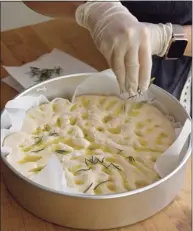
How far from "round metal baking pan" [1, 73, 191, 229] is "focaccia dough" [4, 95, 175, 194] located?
0.03 m

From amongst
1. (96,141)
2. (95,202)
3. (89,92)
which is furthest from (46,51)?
(95,202)

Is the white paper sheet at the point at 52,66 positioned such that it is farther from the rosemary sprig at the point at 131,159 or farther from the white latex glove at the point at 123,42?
the rosemary sprig at the point at 131,159

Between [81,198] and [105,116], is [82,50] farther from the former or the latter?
[81,198]

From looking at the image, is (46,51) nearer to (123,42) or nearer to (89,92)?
(89,92)

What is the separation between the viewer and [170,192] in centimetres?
66

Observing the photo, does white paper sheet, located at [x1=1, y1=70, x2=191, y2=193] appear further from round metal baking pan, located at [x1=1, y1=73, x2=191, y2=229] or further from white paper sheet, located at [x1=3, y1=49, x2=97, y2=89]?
white paper sheet, located at [x1=3, y1=49, x2=97, y2=89]

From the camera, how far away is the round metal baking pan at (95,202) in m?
0.60

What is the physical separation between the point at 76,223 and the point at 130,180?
3.8 inches

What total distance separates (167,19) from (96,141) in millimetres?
360

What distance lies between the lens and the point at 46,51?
106cm

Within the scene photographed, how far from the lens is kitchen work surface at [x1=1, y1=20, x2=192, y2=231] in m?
0.66

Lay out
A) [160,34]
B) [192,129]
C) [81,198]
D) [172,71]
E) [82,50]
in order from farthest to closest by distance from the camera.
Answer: [82,50] < [172,71] < [160,34] < [192,129] < [81,198]

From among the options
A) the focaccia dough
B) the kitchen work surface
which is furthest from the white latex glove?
the kitchen work surface

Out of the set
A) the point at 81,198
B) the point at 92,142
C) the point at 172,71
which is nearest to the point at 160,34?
the point at 172,71
